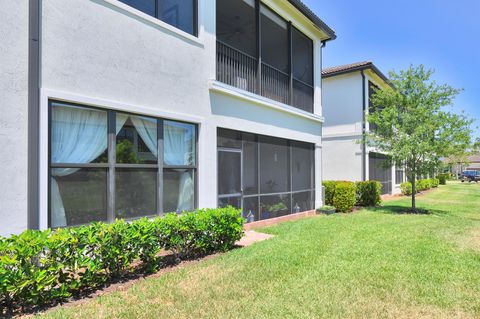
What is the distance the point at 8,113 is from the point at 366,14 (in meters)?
14.9

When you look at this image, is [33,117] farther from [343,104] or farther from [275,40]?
[343,104]

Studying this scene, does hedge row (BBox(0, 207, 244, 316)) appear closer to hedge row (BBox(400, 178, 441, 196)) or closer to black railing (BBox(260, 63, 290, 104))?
black railing (BBox(260, 63, 290, 104))

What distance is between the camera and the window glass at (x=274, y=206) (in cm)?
1092

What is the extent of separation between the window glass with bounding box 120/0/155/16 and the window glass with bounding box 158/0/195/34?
0.59ft

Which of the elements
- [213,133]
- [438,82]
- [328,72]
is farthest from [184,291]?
[328,72]

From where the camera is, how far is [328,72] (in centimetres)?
1981

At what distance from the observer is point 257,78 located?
10727mm

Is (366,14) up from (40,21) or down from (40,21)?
up

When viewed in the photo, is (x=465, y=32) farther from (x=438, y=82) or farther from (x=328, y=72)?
(x=328, y=72)

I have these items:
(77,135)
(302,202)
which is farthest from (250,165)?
A: (77,135)

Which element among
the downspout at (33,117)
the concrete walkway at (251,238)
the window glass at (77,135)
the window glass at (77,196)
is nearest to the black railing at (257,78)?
the window glass at (77,135)

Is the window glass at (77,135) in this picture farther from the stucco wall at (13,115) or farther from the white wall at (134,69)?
the stucco wall at (13,115)

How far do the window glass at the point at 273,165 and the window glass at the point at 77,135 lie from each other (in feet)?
19.6

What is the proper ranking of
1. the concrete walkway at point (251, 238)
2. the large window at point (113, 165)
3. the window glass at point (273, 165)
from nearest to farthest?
1. the large window at point (113, 165)
2. the concrete walkway at point (251, 238)
3. the window glass at point (273, 165)
